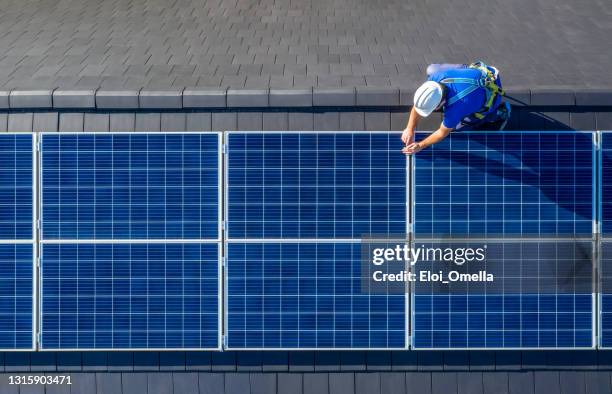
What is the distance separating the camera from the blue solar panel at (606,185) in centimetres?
1040

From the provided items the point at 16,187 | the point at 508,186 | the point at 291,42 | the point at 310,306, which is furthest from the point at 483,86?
the point at 16,187

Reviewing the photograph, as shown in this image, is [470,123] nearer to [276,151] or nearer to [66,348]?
[276,151]

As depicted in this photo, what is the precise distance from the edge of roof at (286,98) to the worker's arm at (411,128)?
0.58m

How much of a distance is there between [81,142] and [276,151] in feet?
10.5

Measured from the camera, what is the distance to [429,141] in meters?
10.1

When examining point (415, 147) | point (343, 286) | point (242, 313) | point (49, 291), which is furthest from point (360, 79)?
point (49, 291)

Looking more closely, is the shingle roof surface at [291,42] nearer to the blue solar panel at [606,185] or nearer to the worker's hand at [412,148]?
the blue solar panel at [606,185]

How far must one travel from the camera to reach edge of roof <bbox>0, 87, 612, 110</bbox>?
34.5 ft

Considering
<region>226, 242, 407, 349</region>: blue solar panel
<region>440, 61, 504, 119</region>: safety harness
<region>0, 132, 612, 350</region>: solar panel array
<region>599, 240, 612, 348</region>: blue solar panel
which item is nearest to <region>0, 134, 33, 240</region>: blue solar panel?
<region>0, 132, 612, 350</region>: solar panel array

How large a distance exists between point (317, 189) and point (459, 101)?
264 cm

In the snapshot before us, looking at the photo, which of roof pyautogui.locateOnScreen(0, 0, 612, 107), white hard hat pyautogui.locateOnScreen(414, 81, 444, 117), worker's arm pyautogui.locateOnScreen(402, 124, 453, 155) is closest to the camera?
white hard hat pyautogui.locateOnScreen(414, 81, 444, 117)

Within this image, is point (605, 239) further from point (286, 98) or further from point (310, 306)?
point (286, 98)

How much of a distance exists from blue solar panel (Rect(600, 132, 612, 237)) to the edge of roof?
2.20 feet

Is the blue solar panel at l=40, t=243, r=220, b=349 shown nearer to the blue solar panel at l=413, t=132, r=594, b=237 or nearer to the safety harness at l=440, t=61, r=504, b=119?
the blue solar panel at l=413, t=132, r=594, b=237
